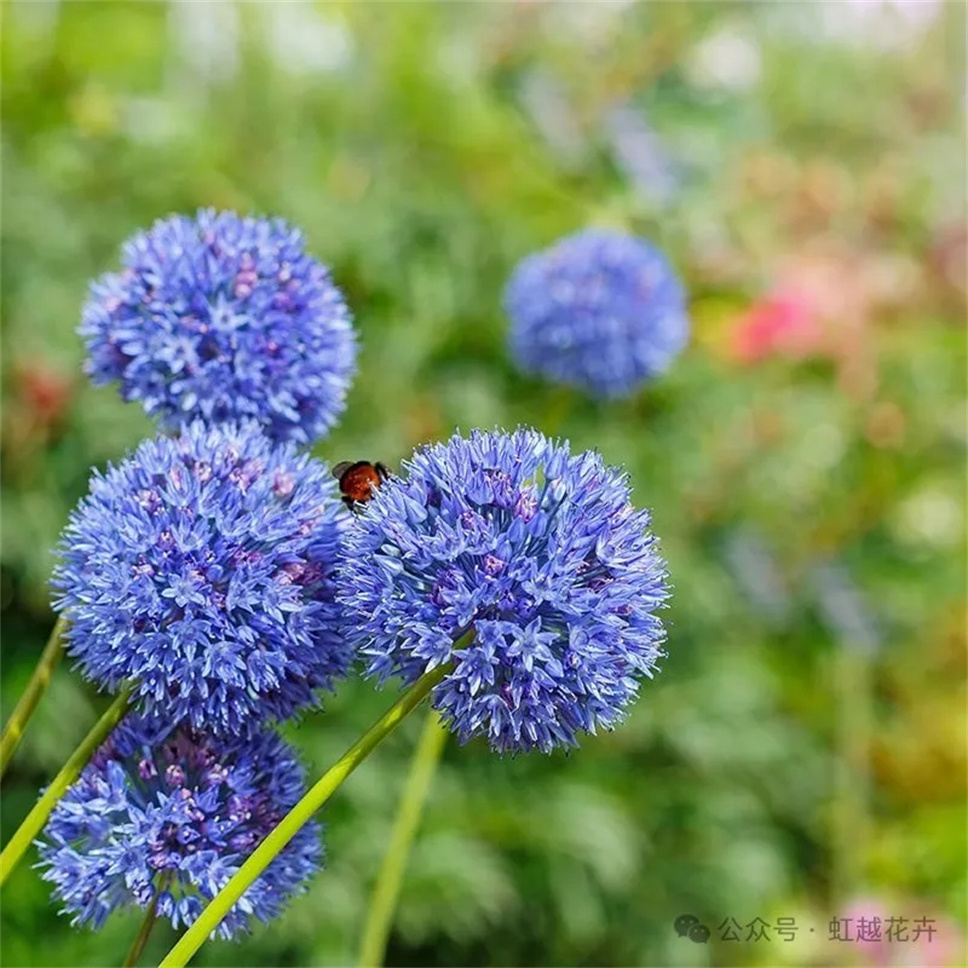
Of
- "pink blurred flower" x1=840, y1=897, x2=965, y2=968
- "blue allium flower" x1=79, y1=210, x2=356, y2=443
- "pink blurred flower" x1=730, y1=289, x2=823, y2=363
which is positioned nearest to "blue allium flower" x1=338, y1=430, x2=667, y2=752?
"blue allium flower" x1=79, y1=210, x2=356, y2=443

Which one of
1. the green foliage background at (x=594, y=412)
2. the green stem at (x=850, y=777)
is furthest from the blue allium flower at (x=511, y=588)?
the green stem at (x=850, y=777)

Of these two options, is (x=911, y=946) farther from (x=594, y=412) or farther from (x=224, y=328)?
(x=224, y=328)

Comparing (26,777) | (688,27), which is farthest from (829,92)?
(26,777)

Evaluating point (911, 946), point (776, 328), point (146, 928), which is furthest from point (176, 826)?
point (776, 328)

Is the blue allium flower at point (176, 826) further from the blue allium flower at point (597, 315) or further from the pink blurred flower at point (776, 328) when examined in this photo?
the pink blurred flower at point (776, 328)

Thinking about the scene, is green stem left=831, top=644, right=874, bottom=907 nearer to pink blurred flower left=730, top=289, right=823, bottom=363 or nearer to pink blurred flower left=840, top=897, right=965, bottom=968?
pink blurred flower left=840, top=897, right=965, bottom=968

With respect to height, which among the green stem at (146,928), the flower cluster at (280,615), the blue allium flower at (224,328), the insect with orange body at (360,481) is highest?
the blue allium flower at (224,328)
